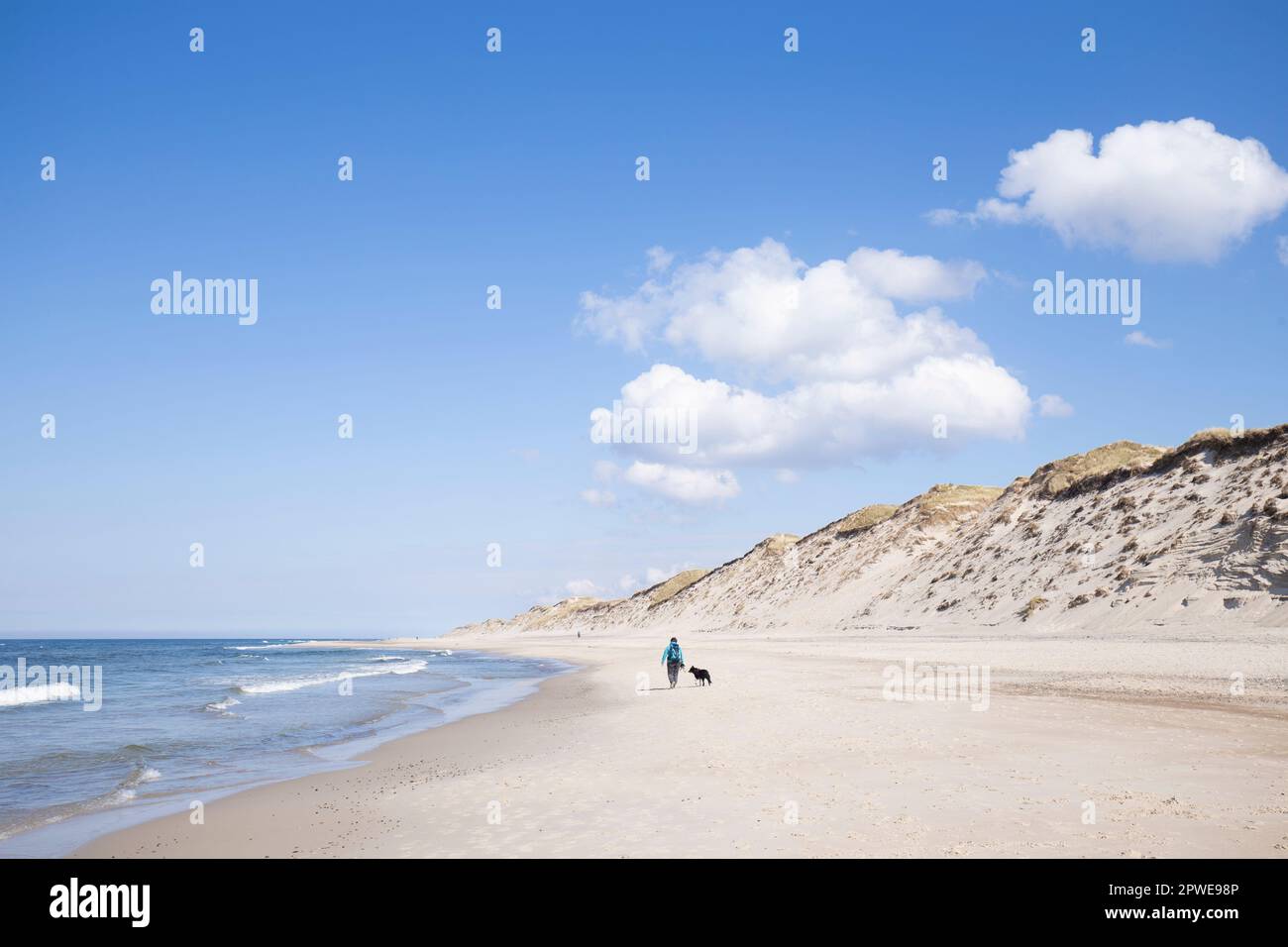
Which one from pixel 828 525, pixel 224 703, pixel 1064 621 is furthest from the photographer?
pixel 828 525

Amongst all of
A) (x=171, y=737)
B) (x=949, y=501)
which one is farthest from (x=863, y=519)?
(x=171, y=737)

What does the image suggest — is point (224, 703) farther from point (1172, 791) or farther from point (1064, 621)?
point (1064, 621)

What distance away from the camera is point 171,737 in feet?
70.1

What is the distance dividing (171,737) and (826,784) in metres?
19.0

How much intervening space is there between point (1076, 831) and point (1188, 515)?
4304cm

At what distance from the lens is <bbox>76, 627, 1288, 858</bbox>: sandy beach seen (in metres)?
8.59

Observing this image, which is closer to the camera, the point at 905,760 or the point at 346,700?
the point at 905,760

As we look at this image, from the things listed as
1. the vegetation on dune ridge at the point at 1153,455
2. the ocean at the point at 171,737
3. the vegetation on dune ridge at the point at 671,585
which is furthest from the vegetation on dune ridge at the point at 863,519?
the ocean at the point at 171,737

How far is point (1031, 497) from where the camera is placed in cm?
6400

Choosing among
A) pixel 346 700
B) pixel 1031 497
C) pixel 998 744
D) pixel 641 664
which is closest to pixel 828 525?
pixel 1031 497

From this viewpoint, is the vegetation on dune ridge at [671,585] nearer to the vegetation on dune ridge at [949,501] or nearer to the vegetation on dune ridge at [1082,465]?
the vegetation on dune ridge at [949,501]

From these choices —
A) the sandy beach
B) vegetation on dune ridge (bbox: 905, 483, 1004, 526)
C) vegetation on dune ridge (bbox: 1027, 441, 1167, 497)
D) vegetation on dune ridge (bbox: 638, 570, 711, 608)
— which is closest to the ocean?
the sandy beach

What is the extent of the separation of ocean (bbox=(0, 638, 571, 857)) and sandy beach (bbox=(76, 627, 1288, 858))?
1.35m
